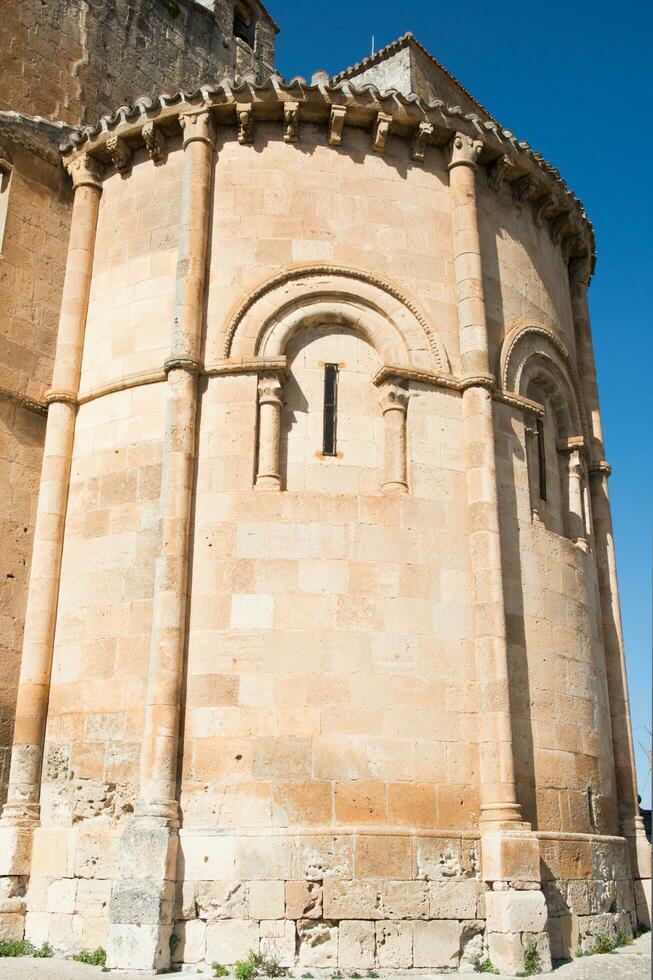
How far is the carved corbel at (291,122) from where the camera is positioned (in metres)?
12.6

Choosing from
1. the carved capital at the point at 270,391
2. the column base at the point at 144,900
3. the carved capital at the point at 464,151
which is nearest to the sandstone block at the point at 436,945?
the column base at the point at 144,900

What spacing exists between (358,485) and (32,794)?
493 centimetres

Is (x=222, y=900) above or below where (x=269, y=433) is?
below

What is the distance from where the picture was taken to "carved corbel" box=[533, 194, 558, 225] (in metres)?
14.3

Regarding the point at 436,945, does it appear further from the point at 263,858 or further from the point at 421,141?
the point at 421,141

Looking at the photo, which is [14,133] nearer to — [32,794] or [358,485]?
[358,485]

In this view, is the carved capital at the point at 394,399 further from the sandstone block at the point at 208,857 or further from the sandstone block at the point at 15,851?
the sandstone block at the point at 15,851

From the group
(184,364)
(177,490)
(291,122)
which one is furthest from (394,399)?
(291,122)

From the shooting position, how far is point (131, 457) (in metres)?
11.8

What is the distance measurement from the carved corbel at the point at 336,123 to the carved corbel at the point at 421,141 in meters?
0.97

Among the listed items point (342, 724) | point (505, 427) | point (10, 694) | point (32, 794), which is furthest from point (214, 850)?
point (505, 427)

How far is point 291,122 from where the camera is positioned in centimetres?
1274

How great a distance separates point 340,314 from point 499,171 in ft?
10.9

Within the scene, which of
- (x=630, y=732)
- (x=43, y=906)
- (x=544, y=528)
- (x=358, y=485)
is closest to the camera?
(x=43, y=906)
